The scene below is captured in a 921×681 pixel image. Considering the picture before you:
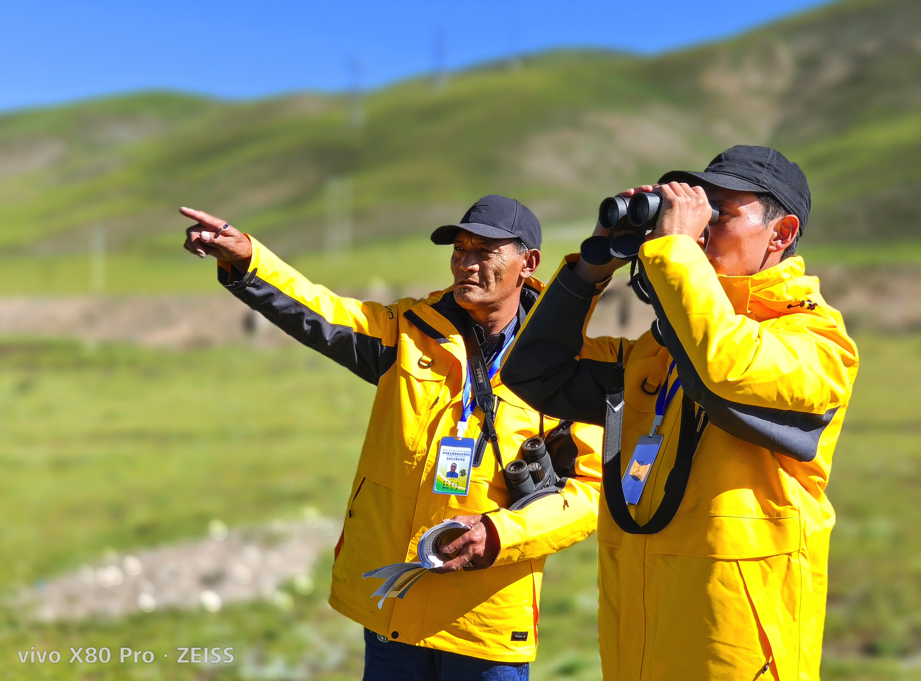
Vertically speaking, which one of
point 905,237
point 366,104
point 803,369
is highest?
point 366,104

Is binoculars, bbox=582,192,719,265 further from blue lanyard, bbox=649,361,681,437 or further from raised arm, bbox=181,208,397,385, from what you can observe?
raised arm, bbox=181,208,397,385

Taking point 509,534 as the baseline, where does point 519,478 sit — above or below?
above

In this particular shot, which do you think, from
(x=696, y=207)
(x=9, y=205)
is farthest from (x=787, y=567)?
(x=9, y=205)

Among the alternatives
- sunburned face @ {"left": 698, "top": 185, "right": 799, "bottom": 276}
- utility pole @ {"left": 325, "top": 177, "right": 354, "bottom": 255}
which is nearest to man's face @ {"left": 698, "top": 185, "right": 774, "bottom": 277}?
sunburned face @ {"left": 698, "top": 185, "right": 799, "bottom": 276}

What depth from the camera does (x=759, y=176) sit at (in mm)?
2334

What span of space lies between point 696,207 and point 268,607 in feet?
19.9

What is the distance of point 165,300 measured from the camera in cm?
3195

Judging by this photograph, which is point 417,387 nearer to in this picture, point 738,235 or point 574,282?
point 574,282

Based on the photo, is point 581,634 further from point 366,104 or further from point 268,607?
point 366,104

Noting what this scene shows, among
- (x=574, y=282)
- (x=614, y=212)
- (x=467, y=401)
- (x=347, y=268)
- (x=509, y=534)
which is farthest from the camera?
(x=347, y=268)

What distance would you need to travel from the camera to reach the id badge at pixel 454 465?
3.00 meters

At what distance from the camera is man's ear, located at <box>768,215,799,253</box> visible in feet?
7.74

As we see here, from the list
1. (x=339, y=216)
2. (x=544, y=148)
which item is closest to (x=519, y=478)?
(x=339, y=216)

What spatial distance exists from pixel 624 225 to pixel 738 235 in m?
0.29
